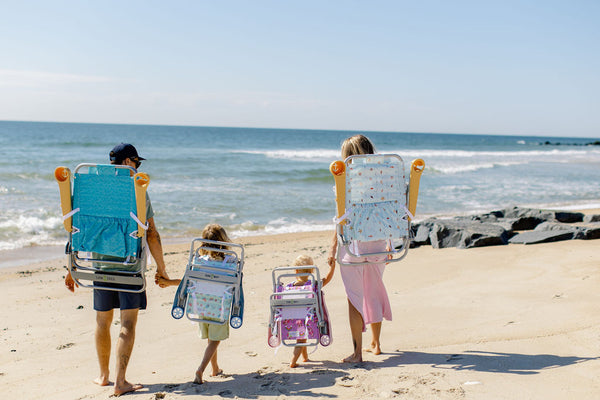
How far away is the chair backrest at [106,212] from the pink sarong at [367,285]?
159cm

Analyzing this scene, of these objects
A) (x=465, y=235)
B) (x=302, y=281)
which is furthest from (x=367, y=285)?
(x=465, y=235)

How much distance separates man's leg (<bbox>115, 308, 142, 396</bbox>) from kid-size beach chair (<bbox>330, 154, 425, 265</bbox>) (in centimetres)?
161

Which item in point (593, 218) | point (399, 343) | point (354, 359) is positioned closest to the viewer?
point (354, 359)

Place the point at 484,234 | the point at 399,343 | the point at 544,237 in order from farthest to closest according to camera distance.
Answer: the point at 484,234 → the point at 544,237 → the point at 399,343

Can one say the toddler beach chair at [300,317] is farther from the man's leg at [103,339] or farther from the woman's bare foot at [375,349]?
the man's leg at [103,339]

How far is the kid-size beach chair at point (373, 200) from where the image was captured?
3.80m

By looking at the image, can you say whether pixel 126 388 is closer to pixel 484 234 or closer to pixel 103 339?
pixel 103 339

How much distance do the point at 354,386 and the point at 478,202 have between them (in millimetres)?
15965

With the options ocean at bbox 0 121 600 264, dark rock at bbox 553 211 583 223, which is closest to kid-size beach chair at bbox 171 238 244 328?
ocean at bbox 0 121 600 264

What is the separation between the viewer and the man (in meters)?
3.75

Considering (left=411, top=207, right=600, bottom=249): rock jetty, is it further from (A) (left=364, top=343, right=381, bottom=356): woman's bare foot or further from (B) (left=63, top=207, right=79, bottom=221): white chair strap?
(B) (left=63, top=207, right=79, bottom=221): white chair strap

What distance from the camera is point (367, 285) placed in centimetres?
425

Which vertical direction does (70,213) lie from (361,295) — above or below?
above

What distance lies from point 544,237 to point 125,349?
7.25 m
